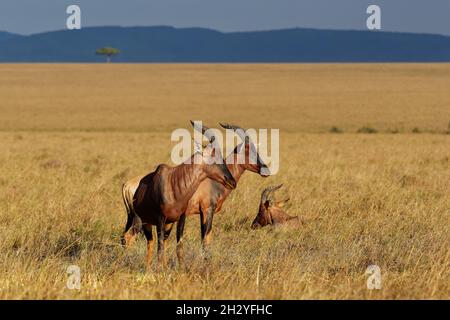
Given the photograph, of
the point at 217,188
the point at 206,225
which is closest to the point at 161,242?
the point at 206,225

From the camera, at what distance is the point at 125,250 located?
830cm

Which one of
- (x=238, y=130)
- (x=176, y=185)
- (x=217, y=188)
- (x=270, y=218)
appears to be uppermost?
(x=238, y=130)

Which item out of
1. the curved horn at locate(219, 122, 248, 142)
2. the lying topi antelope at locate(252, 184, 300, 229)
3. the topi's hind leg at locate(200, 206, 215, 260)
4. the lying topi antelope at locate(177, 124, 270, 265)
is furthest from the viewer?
the lying topi antelope at locate(252, 184, 300, 229)

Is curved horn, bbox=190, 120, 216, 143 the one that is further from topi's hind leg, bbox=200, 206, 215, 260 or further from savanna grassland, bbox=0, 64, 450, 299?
topi's hind leg, bbox=200, 206, 215, 260

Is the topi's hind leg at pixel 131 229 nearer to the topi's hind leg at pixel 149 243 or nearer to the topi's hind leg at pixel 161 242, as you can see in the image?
the topi's hind leg at pixel 149 243

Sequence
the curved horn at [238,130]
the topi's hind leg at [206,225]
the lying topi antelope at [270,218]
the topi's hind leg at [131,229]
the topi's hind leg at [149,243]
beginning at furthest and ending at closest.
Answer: the lying topi antelope at [270,218] → the topi's hind leg at [131,229] → the topi's hind leg at [206,225] → the curved horn at [238,130] → the topi's hind leg at [149,243]

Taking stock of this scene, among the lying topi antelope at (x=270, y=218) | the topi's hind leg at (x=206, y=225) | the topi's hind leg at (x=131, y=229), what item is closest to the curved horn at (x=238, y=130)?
the topi's hind leg at (x=206, y=225)

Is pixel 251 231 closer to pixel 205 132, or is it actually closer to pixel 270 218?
pixel 270 218

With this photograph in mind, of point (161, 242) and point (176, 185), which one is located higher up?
point (176, 185)

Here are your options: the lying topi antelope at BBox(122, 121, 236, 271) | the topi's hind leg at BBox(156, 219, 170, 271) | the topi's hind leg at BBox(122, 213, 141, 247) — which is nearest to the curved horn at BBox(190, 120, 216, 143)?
the lying topi antelope at BBox(122, 121, 236, 271)

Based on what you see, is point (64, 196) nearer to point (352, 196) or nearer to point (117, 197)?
point (117, 197)

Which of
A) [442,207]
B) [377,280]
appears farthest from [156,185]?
[442,207]

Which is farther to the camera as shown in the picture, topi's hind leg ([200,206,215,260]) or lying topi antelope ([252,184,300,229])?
lying topi antelope ([252,184,300,229])
